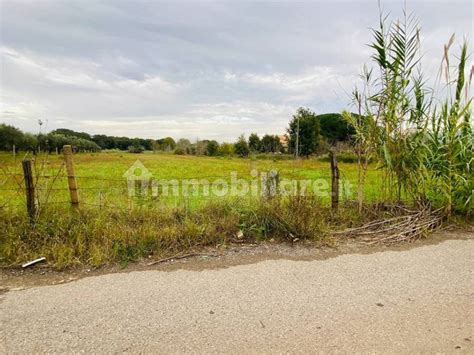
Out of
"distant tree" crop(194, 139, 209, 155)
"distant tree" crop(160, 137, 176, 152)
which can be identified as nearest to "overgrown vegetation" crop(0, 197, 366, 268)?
"distant tree" crop(194, 139, 209, 155)

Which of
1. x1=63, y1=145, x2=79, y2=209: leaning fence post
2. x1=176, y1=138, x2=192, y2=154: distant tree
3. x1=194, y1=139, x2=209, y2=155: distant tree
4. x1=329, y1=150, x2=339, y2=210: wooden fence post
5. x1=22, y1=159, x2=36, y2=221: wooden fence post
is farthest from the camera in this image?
x1=176, y1=138, x2=192, y2=154: distant tree

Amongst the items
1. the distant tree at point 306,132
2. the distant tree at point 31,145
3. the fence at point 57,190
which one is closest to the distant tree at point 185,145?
Result: the distant tree at point 306,132

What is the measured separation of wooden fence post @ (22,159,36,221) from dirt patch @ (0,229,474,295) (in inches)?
34.7

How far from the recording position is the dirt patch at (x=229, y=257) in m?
3.06

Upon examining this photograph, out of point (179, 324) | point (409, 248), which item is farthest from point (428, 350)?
point (409, 248)

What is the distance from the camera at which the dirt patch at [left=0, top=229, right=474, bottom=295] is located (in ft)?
10.0

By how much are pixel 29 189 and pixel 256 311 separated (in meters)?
3.53

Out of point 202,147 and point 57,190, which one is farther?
point 202,147

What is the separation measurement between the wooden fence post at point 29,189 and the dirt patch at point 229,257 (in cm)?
88

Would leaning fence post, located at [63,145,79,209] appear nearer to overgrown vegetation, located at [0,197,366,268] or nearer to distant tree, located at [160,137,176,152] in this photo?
overgrown vegetation, located at [0,197,366,268]

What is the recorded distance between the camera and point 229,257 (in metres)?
3.58

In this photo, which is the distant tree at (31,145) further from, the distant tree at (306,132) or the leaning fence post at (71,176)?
the distant tree at (306,132)

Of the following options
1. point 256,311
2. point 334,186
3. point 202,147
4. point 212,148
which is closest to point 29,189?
point 256,311

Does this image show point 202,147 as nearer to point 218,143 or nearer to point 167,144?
point 218,143
